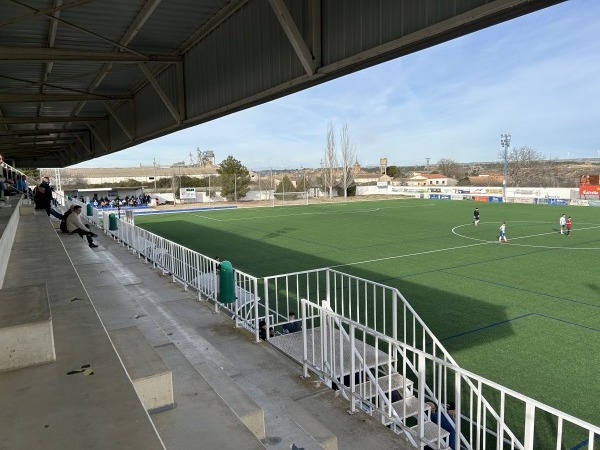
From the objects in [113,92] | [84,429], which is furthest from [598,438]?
[113,92]

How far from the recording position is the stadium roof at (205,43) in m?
5.13

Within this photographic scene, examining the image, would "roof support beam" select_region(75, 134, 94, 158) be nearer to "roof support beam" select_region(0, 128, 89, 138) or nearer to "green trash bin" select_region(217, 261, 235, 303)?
"roof support beam" select_region(0, 128, 89, 138)

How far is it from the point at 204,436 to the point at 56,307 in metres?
2.16

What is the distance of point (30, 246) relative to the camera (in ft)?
26.5

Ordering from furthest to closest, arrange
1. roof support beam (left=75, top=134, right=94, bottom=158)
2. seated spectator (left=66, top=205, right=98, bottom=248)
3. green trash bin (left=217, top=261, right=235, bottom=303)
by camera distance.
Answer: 1. roof support beam (left=75, top=134, right=94, bottom=158)
2. seated spectator (left=66, top=205, right=98, bottom=248)
3. green trash bin (left=217, top=261, right=235, bottom=303)

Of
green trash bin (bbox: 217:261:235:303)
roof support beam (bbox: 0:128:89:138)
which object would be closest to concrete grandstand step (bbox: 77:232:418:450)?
green trash bin (bbox: 217:261:235:303)

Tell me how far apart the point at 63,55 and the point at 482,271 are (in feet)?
47.9

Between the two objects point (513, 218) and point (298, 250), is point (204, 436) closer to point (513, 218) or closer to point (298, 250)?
point (298, 250)

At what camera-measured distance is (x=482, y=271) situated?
53.6ft

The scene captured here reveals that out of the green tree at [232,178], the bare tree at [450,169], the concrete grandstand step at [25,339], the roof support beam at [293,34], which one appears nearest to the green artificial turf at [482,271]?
the roof support beam at [293,34]

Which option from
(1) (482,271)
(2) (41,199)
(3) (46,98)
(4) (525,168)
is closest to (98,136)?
(2) (41,199)

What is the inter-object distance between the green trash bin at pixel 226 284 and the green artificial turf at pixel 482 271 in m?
4.38

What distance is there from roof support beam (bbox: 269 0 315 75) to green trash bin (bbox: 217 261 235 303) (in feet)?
11.6

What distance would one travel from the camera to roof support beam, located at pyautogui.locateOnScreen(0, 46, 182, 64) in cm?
821
